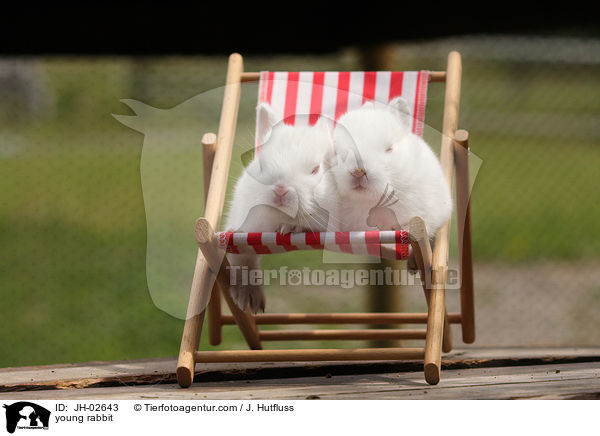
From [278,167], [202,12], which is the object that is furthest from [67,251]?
[278,167]

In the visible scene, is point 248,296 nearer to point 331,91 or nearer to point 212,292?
point 212,292

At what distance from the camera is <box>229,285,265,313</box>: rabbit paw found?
2.50 meters

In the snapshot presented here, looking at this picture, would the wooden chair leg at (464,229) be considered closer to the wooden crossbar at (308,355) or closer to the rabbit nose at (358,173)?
the rabbit nose at (358,173)

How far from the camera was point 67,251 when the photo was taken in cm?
421

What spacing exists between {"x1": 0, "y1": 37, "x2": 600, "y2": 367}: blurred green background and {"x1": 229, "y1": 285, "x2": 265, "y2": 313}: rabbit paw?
0.96 metres

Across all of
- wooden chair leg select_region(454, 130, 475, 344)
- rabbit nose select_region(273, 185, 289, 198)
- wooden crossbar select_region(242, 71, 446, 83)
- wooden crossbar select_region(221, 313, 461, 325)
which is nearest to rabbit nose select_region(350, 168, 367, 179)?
rabbit nose select_region(273, 185, 289, 198)

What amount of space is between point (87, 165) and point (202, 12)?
121 centimetres

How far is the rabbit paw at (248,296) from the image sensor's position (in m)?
2.50

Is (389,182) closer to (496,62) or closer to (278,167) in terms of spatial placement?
(278,167)
